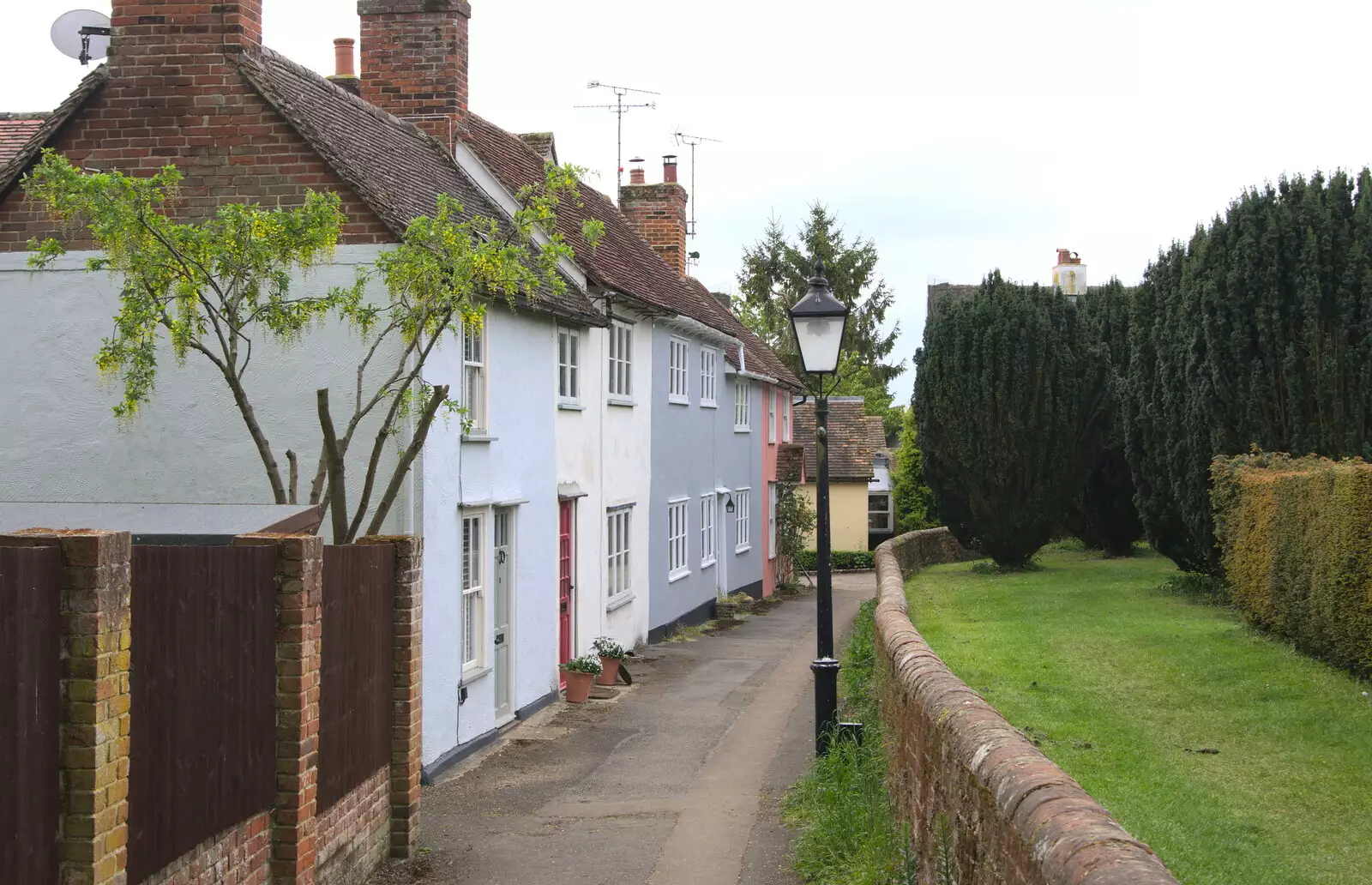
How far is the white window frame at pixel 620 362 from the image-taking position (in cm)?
2147

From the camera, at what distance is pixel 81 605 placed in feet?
17.8

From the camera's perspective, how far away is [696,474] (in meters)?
28.5

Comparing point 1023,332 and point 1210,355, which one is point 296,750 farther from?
point 1023,332

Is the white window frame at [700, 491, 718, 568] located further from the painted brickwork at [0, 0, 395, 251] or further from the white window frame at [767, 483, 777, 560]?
the painted brickwork at [0, 0, 395, 251]

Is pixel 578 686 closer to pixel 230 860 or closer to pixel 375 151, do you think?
pixel 375 151

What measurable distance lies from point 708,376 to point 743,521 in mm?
5464

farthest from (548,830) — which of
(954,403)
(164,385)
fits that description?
(954,403)

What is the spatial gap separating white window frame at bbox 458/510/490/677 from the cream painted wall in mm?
33452

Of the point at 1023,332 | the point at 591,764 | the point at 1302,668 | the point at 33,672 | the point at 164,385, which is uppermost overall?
the point at 1023,332

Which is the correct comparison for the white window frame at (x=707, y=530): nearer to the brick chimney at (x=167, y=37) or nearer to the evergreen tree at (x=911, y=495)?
the evergreen tree at (x=911, y=495)

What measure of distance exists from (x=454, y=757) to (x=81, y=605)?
30.2 feet

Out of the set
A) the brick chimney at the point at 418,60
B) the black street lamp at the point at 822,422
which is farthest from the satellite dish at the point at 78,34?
the black street lamp at the point at 822,422

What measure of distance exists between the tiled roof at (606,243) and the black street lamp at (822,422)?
6.20 meters

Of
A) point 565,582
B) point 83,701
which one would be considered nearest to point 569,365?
point 565,582
